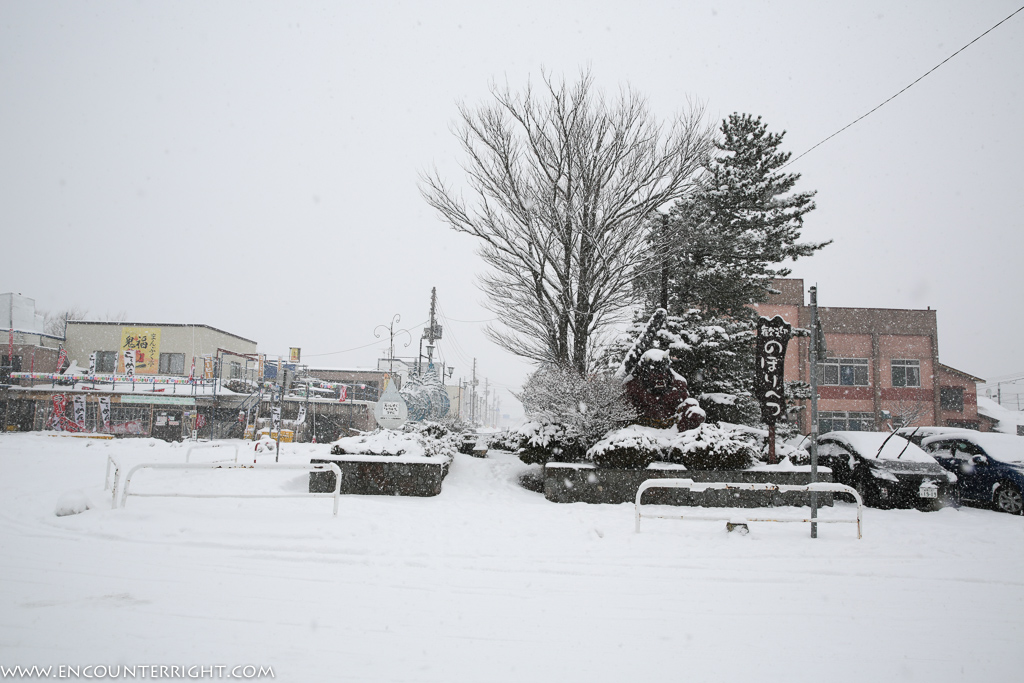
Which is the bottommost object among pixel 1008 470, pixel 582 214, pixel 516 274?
pixel 1008 470

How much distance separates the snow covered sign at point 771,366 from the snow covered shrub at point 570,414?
2.74 m

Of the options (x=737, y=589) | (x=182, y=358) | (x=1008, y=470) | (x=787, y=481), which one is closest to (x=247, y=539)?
(x=737, y=589)

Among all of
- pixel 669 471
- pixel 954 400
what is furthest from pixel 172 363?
pixel 954 400

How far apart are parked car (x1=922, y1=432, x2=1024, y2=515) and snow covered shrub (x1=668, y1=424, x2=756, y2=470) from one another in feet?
13.5

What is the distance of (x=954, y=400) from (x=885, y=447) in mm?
32701

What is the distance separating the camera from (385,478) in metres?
9.88

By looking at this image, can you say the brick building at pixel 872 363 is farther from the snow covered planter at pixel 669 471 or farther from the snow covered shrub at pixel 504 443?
the snow covered planter at pixel 669 471

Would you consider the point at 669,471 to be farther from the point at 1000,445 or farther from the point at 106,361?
the point at 106,361

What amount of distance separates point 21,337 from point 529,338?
45.4 meters

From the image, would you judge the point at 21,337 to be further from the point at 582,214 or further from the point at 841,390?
the point at 841,390

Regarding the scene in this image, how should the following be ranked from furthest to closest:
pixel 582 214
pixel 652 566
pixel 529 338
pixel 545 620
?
pixel 529 338 < pixel 582 214 < pixel 652 566 < pixel 545 620

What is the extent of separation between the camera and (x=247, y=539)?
629 cm

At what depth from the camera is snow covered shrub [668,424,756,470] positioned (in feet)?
33.0

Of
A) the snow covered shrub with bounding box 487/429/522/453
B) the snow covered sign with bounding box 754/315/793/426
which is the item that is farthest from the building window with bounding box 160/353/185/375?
the snow covered sign with bounding box 754/315/793/426
